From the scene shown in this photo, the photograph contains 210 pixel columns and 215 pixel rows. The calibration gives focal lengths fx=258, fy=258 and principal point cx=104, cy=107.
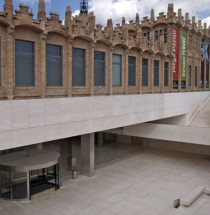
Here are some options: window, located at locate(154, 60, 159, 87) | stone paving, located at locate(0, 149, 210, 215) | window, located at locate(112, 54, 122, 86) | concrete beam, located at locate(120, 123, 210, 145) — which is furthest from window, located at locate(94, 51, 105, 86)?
window, located at locate(154, 60, 159, 87)

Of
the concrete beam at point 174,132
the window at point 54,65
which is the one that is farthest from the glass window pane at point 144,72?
the window at point 54,65

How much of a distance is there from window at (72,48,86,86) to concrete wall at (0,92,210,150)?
2474 mm

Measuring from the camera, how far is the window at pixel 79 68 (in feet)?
58.0

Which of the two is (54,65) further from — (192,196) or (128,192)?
(192,196)

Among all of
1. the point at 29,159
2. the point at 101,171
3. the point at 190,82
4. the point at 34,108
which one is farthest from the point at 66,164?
the point at 190,82

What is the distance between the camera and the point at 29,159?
50.4ft

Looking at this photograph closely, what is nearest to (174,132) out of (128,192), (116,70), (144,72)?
(144,72)

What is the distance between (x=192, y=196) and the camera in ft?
48.7

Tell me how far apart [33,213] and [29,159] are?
3181 millimetres

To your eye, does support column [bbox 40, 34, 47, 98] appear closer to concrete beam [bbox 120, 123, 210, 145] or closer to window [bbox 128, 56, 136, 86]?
window [bbox 128, 56, 136, 86]

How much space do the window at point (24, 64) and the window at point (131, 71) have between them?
9.63 m

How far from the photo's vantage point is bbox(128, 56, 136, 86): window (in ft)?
73.5

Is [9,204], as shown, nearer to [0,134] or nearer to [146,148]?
[0,134]

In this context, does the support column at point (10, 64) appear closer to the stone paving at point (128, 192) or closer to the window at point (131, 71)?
the stone paving at point (128, 192)
